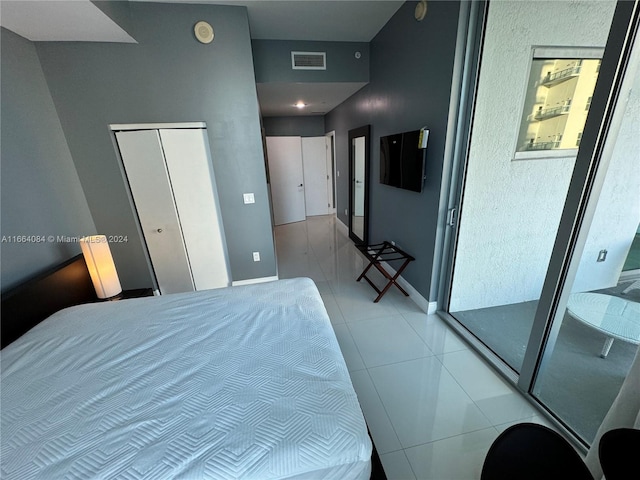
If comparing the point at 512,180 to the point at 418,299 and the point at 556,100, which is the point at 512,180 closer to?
the point at 556,100

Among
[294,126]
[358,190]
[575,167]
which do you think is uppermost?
[294,126]

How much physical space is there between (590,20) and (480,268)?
6.13 feet

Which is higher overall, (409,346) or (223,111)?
(223,111)

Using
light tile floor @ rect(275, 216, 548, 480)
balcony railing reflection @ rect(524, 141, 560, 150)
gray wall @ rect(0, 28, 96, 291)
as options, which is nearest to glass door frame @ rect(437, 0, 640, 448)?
light tile floor @ rect(275, 216, 548, 480)

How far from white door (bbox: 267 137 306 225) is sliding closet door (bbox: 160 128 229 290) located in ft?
9.88

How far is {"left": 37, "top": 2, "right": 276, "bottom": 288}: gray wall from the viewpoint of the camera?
2.23 meters

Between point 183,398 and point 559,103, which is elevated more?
point 559,103

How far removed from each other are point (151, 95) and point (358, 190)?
9.96ft

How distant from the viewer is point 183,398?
103 centimetres

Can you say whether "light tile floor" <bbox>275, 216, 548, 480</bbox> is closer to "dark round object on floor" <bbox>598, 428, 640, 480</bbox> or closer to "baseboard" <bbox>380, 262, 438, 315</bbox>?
"baseboard" <bbox>380, 262, 438, 315</bbox>

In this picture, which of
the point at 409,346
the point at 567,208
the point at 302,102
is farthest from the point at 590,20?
the point at 302,102

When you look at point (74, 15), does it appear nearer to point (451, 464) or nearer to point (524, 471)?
point (524, 471)

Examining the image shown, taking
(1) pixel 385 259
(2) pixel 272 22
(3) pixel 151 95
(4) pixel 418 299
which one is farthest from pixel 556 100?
(3) pixel 151 95

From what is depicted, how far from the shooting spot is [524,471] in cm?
85
